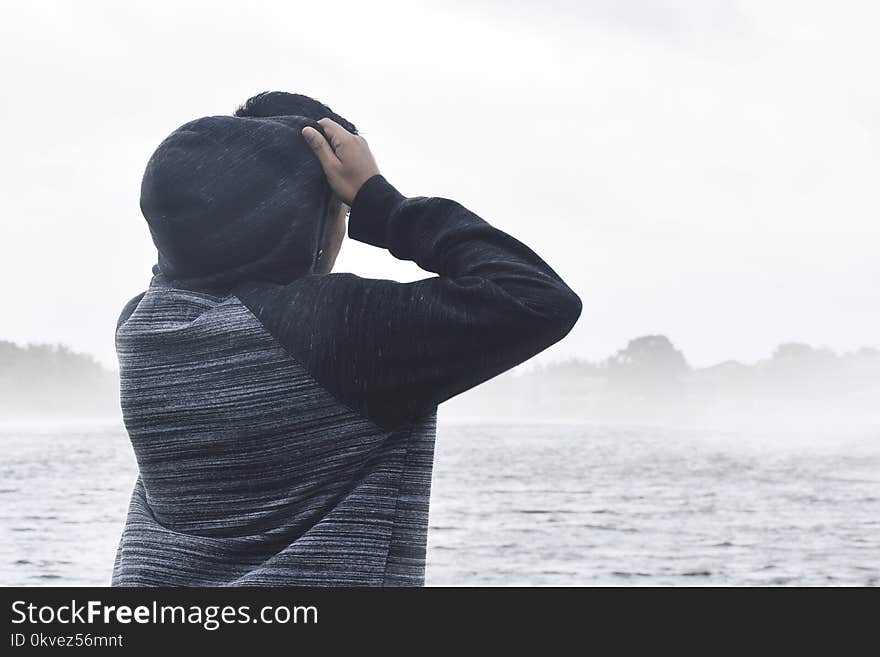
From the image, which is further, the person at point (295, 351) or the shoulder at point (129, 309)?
the shoulder at point (129, 309)

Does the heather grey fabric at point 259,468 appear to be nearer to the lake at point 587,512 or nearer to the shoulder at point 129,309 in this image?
the shoulder at point 129,309

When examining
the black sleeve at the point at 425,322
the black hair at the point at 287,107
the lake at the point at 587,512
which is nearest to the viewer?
the black sleeve at the point at 425,322

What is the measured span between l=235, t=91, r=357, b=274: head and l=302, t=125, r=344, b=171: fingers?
0.06m

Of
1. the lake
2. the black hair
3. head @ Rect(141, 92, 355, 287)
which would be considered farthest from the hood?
the lake

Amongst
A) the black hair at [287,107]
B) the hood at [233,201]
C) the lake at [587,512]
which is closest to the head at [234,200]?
the hood at [233,201]

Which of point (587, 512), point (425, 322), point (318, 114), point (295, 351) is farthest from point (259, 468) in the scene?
A: point (587, 512)

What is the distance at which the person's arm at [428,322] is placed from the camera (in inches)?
46.6

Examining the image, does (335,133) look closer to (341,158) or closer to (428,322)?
(341,158)

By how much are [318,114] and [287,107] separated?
49mm

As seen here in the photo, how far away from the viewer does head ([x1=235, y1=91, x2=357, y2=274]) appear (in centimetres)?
139

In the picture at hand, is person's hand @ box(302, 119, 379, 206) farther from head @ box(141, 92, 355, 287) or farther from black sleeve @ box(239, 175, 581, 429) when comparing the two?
black sleeve @ box(239, 175, 581, 429)

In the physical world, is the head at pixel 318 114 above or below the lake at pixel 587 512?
above

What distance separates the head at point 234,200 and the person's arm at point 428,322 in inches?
2.6

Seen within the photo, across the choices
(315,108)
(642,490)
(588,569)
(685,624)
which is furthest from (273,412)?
(642,490)
